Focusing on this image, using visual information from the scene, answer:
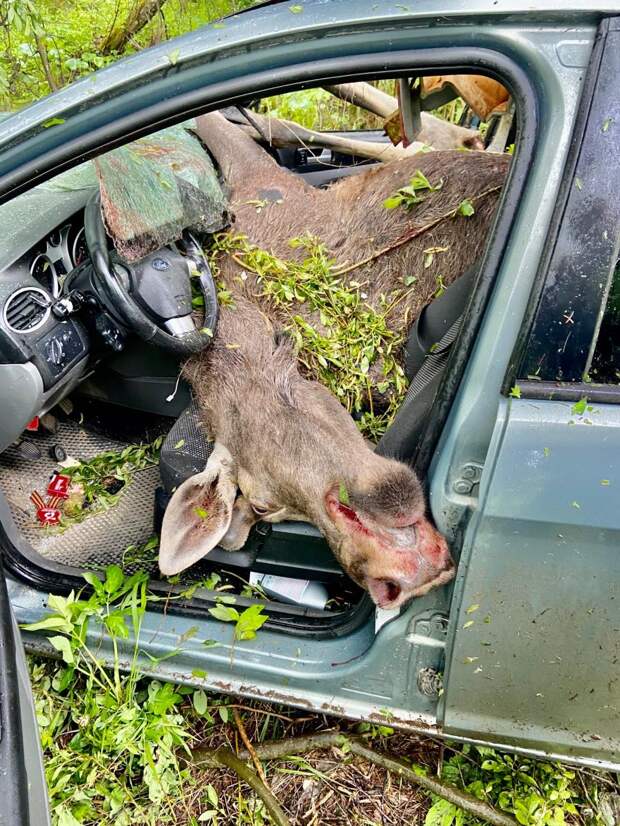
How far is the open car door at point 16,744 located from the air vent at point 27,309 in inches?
43.0

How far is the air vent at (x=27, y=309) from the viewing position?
2.68m

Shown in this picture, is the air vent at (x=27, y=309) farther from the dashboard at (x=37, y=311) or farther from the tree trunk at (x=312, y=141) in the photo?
the tree trunk at (x=312, y=141)

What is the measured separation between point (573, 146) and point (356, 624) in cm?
163

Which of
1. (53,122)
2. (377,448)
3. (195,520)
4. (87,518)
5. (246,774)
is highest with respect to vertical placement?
(53,122)

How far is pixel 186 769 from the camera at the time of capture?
2.67 m

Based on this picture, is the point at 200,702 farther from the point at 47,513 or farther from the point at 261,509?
the point at 47,513

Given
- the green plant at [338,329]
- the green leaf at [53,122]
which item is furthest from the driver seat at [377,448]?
the green leaf at [53,122]

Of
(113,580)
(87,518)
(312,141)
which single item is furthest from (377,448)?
(312,141)

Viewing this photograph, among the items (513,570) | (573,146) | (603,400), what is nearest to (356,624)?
(513,570)

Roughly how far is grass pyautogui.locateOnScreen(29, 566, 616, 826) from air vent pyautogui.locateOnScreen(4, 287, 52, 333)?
3.23 feet

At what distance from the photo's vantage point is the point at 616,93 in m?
1.54

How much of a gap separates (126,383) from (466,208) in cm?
178

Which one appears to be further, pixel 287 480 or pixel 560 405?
pixel 287 480

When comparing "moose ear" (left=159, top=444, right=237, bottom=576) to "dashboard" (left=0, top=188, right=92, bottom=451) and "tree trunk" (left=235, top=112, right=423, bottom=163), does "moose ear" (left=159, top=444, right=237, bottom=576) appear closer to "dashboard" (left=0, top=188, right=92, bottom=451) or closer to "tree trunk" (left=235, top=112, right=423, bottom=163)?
"dashboard" (left=0, top=188, right=92, bottom=451)
